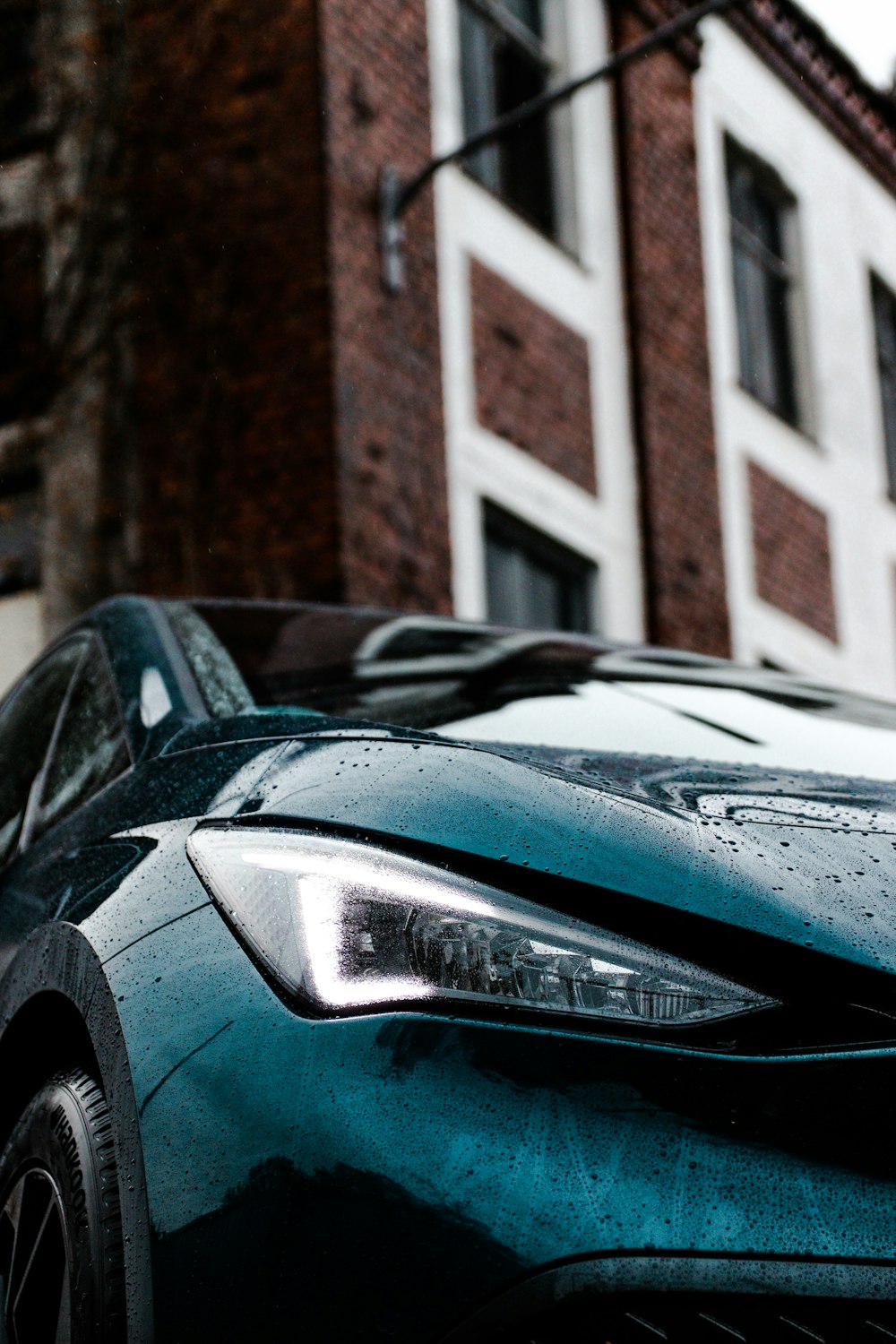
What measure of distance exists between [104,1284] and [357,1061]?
1.18 feet

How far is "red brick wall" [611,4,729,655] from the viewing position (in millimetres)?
11539

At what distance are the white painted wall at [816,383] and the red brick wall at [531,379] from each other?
5.79 ft

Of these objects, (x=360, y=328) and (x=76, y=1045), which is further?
(x=360, y=328)

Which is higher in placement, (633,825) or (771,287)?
(771,287)

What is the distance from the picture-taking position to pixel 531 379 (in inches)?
416

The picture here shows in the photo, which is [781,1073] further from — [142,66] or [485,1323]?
[142,66]

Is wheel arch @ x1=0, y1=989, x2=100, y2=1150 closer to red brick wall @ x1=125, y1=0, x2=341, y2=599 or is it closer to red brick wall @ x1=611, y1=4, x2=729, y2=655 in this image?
red brick wall @ x1=125, y1=0, x2=341, y2=599

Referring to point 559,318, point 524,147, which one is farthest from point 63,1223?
point 524,147

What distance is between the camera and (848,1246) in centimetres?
137

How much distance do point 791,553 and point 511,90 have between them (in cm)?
398

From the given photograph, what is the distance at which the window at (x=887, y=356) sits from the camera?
50.8 ft

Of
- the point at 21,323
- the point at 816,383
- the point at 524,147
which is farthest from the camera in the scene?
the point at 816,383

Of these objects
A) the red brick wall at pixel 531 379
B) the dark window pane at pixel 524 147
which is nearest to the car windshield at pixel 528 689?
the red brick wall at pixel 531 379

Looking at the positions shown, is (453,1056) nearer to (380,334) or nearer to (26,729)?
(26,729)
